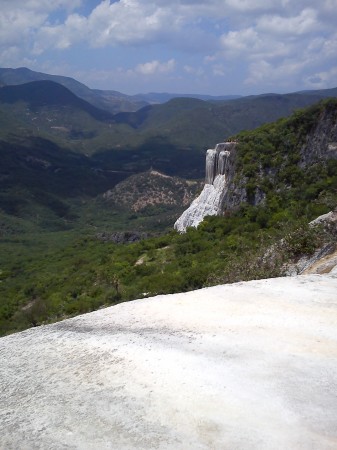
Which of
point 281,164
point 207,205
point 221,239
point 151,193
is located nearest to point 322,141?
point 281,164

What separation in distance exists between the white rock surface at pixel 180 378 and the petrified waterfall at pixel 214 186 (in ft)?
109

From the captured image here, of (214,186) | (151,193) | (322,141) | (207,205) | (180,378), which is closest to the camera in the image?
(180,378)

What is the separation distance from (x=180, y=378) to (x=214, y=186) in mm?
39113

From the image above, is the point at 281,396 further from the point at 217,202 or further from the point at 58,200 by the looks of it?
the point at 58,200

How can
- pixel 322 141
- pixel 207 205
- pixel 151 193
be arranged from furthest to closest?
1. pixel 151 193
2. pixel 207 205
3. pixel 322 141

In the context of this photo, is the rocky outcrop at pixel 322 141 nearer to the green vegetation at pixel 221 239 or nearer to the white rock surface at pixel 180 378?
the green vegetation at pixel 221 239

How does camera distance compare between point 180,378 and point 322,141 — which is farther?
point 322,141

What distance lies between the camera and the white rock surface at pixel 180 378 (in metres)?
7.37

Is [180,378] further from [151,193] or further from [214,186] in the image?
[151,193]

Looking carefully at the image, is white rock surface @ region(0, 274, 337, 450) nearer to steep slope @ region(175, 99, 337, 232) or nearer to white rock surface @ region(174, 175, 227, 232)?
steep slope @ region(175, 99, 337, 232)

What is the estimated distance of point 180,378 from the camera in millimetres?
8641

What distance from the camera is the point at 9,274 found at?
73.7 meters

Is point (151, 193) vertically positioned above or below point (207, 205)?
below

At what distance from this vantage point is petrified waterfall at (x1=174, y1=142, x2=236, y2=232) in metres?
45.3
